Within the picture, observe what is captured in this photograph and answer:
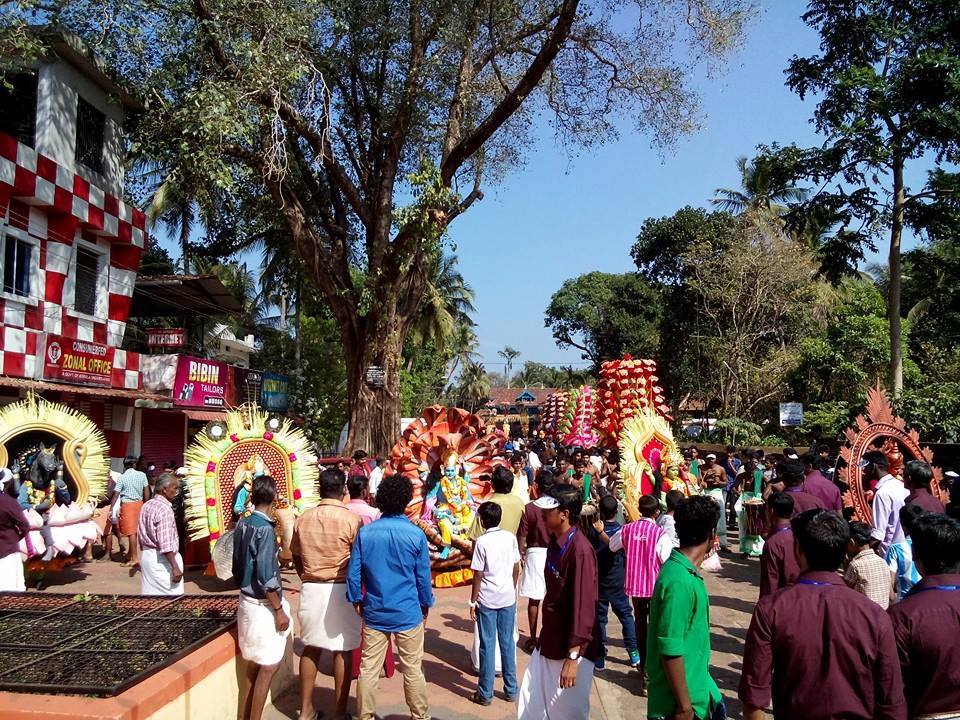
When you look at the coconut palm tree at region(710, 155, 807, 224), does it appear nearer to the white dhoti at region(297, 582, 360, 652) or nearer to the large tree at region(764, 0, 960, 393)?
the large tree at region(764, 0, 960, 393)

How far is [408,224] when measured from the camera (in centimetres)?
1241

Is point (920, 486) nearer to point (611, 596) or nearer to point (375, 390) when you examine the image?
point (611, 596)

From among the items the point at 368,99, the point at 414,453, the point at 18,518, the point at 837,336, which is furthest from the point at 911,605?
the point at 837,336

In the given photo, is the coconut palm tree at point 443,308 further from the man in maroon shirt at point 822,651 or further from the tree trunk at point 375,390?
the man in maroon shirt at point 822,651

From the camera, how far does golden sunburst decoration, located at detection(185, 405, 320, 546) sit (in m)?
8.13

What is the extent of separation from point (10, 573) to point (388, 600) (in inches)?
133

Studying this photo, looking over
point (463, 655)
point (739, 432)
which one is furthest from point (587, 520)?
point (739, 432)

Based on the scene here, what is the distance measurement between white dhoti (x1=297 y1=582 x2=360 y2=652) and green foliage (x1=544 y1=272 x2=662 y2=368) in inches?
1273

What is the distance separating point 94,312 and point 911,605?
14.4 m

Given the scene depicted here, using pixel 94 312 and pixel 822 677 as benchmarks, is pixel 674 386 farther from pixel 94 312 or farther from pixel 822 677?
pixel 822 677

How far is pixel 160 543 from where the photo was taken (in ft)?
19.3

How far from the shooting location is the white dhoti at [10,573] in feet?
18.6

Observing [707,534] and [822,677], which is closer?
[822,677]

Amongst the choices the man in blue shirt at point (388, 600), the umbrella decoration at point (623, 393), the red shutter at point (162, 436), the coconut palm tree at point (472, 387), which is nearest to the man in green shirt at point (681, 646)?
the man in blue shirt at point (388, 600)
